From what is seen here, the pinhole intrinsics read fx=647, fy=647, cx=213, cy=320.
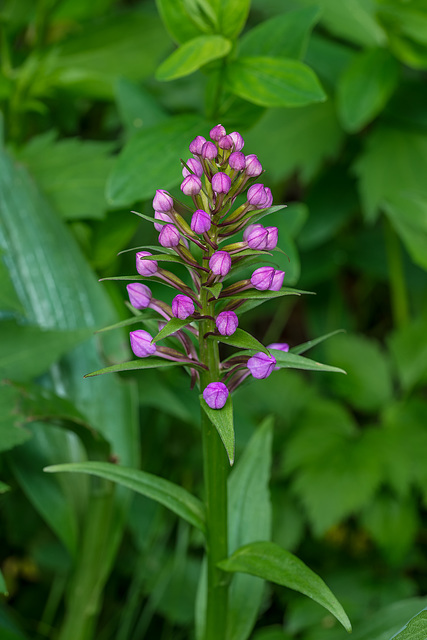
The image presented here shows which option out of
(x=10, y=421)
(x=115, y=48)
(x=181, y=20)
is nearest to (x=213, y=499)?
(x=10, y=421)

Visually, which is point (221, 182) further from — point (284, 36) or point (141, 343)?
point (284, 36)

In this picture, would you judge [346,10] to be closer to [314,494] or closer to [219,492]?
[314,494]

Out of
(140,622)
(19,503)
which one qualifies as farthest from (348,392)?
(19,503)

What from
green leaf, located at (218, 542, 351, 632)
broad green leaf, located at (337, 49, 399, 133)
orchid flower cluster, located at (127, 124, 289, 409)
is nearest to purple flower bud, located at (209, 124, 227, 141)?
orchid flower cluster, located at (127, 124, 289, 409)

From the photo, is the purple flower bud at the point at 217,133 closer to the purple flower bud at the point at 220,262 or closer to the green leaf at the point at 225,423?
the purple flower bud at the point at 220,262

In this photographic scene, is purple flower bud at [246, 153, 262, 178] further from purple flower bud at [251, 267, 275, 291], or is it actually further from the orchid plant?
purple flower bud at [251, 267, 275, 291]

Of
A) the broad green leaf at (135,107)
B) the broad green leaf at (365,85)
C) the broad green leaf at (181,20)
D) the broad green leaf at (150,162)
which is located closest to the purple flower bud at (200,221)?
the broad green leaf at (150,162)
